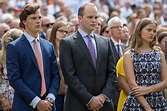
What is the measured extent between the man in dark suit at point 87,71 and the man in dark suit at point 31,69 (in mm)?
235

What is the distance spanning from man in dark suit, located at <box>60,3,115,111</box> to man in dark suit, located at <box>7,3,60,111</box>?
235mm

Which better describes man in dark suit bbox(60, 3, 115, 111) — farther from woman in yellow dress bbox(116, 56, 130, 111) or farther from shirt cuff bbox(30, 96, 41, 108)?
shirt cuff bbox(30, 96, 41, 108)

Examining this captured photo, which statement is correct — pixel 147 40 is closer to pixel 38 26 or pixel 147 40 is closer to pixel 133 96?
pixel 133 96

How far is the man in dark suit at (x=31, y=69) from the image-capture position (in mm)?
8008

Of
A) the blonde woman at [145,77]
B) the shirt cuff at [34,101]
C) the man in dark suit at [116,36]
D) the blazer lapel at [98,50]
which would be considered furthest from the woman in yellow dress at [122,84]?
the shirt cuff at [34,101]

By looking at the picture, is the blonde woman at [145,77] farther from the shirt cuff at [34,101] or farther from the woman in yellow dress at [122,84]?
the shirt cuff at [34,101]

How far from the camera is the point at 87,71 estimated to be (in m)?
8.41

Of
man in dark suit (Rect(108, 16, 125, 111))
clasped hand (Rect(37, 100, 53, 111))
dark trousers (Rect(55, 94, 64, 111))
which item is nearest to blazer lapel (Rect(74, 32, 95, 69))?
clasped hand (Rect(37, 100, 53, 111))

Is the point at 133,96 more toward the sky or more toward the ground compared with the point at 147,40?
more toward the ground

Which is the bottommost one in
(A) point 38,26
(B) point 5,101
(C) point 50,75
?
(B) point 5,101

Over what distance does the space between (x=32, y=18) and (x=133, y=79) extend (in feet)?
5.48

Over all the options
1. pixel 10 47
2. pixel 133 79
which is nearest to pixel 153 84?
pixel 133 79

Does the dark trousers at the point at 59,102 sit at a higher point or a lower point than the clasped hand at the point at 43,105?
lower

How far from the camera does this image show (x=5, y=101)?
9414 mm
